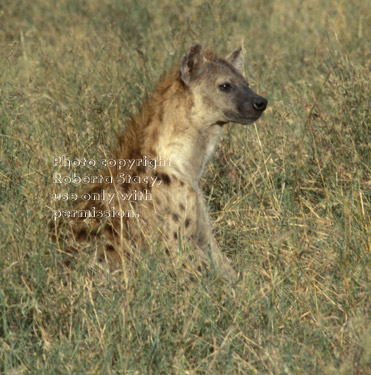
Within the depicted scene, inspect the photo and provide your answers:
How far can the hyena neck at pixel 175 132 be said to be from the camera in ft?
14.7

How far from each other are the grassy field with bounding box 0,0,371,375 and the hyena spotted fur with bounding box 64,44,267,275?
0.23 m

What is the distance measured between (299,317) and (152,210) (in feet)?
3.67

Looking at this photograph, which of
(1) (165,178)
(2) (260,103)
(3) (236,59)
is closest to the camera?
(1) (165,178)

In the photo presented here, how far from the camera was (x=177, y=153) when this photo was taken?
14.9ft

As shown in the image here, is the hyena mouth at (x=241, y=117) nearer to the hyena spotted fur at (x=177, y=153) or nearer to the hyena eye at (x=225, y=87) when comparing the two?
the hyena spotted fur at (x=177, y=153)

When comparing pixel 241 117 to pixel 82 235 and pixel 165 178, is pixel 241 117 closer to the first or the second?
pixel 165 178

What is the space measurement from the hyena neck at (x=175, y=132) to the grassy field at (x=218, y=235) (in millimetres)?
409

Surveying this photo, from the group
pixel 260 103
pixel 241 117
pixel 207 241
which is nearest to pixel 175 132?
pixel 241 117

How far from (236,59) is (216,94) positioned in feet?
1.69

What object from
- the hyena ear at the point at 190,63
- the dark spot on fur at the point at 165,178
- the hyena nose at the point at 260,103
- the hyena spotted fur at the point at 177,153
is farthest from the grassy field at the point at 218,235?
the hyena ear at the point at 190,63

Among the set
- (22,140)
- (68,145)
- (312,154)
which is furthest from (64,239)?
(312,154)

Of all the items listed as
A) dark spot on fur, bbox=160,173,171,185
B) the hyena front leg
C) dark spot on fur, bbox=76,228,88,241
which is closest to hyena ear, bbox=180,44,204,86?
dark spot on fur, bbox=160,173,171,185

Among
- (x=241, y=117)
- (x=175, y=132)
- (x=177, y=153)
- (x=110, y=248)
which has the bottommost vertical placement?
(x=110, y=248)

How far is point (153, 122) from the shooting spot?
14.9 feet
